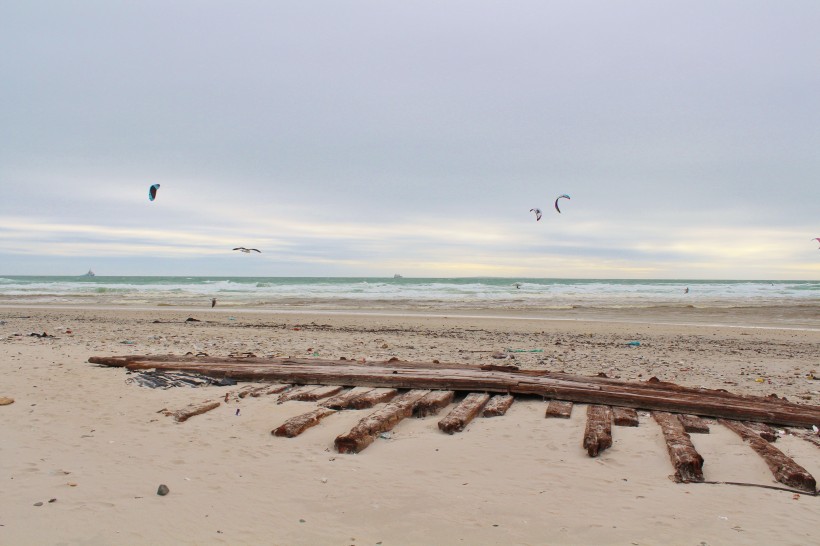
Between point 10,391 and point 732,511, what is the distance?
663cm

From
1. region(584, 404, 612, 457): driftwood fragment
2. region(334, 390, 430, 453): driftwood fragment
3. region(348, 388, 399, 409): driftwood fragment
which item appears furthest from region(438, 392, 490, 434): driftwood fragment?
region(584, 404, 612, 457): driftwood fragment

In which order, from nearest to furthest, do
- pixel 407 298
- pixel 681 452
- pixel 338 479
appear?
pixel 338 479 < pixel 681 452 < pixel 407 298

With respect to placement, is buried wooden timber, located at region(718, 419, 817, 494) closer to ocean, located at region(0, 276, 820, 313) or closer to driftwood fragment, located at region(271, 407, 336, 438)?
driftwood fragment, located at region(271, 407, 336, 438)

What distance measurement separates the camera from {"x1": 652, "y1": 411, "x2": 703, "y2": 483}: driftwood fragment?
3824mm

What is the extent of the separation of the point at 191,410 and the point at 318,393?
128 cm

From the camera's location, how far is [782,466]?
12.5 ft

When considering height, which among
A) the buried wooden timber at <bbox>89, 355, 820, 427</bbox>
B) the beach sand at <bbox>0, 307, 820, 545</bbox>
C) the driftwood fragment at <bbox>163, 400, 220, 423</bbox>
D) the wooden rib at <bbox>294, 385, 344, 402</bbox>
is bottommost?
the beach sand at <bbox>0, 307, 820, 545</bbox>

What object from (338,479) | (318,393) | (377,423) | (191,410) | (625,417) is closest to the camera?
(338,479)

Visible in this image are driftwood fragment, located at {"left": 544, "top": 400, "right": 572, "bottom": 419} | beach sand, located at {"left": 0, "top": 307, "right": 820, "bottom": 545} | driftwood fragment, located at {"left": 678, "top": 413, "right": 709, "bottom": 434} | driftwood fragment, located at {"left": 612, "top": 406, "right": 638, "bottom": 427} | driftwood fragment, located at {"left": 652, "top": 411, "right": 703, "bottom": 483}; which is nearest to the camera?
beach sand, located at {"left": 0, "top": 307, "right": 820, "bottom": 545}

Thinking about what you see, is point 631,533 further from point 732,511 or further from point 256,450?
point 256,450

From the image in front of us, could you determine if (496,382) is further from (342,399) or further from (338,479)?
(338,479)

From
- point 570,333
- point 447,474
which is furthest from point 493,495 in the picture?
point 570,333

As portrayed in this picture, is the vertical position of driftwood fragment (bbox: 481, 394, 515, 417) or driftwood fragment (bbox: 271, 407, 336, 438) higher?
driftwood fragment (bbox: 481, 394, 515, 417)

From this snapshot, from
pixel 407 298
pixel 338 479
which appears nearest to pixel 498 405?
pixel 338 479
